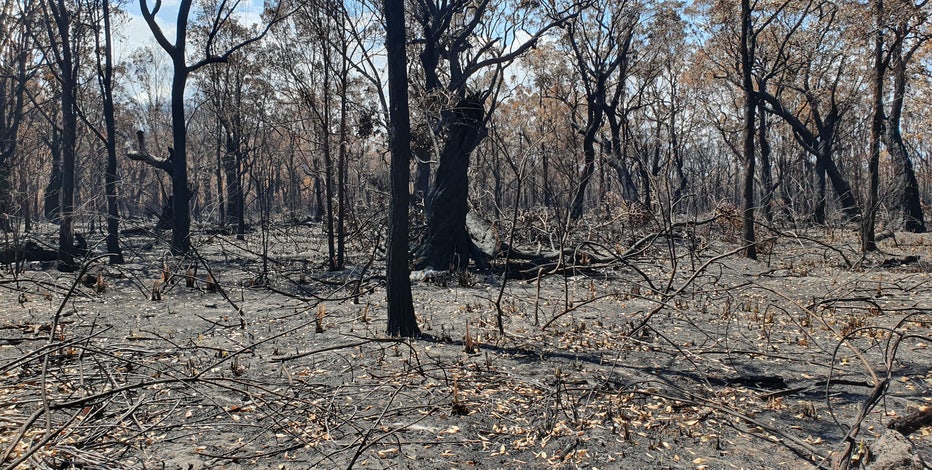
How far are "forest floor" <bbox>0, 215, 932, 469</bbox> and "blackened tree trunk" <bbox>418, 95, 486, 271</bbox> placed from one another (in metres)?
3.12

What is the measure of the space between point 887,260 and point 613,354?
882cm

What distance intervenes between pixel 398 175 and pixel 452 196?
537cm

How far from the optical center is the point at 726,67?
73.5 feet

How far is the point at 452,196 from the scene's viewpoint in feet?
38.2

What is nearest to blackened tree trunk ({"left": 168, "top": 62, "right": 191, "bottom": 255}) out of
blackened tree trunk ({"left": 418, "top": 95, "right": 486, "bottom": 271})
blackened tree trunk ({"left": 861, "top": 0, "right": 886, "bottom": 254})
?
blackened tree trunk ({"left": 418, "top": 95, "right": 486, "bottom": 271})

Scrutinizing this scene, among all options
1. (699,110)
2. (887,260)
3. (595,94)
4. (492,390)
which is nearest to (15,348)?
(492,390)

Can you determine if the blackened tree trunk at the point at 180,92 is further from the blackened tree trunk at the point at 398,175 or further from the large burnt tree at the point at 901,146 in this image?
the large burnt tree at the point at 901,146

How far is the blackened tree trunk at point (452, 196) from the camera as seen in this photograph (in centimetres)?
1134

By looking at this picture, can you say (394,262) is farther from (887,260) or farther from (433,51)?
(887,260)

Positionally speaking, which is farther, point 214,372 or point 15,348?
point 15,348

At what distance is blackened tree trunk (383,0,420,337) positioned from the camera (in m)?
6.24

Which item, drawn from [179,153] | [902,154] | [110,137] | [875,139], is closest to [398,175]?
[179,153]

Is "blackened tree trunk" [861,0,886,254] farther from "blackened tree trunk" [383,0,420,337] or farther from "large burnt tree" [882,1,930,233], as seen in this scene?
"blackened tree trunk" [383,0,420,337]

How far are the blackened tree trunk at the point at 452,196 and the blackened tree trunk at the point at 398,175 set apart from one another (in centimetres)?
494
